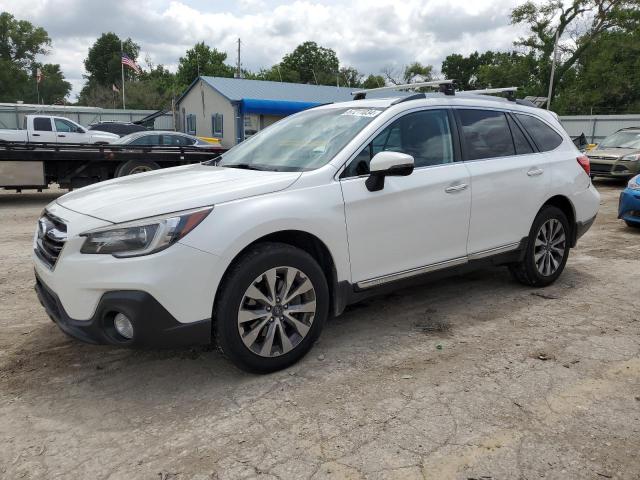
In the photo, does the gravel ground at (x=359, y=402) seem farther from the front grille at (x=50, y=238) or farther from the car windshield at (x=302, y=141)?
the car windshield at (x=302, y=141)

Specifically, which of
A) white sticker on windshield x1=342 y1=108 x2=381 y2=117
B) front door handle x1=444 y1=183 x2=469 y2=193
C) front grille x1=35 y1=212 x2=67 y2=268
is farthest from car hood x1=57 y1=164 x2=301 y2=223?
front door handle x1=444 y1=183 x2=469 y2=193

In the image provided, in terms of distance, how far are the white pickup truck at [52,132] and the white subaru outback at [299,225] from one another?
1678cm

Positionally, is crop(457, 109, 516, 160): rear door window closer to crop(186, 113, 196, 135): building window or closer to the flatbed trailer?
the flatbed trailer

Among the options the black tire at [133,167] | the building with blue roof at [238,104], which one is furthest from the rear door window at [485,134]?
the building with blue roof at [238,104]

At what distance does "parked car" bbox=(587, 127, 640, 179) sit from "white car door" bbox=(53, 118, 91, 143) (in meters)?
16.8

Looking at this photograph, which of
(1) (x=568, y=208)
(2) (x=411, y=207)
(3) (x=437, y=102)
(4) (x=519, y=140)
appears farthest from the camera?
(1) (x=568, y=208)

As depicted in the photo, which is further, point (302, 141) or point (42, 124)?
point (42, 124)

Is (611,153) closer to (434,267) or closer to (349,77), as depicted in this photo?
(434,267)

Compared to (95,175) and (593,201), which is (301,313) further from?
(95,175)

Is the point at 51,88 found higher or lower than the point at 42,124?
higher

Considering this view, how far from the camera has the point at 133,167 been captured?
11453mm

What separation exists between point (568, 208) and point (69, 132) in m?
18.8

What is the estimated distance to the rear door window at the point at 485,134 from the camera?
4.35 metres

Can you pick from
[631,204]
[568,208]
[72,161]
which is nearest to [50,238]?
[568,208]
